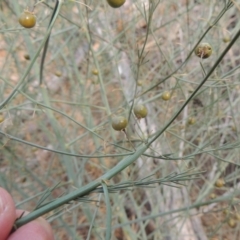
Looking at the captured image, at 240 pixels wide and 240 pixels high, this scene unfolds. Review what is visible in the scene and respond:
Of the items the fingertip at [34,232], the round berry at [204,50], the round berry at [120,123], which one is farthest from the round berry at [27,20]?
the fingertip at [34,232]

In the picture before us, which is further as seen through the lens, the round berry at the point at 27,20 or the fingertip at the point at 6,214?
the fingertip at the point at 6,214

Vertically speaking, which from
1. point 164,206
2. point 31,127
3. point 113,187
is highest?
point 113,187

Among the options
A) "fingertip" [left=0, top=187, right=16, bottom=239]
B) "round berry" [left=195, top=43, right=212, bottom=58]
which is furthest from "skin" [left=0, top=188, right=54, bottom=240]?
"round berry" [left=195, top=43, right=212, bottom=58]

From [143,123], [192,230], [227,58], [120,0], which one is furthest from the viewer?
[227,58]

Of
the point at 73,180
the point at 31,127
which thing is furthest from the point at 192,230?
the point at 31,127

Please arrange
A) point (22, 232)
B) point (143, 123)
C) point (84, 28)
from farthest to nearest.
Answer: point (143, 123) < point (84, 28) < point (22, 232)

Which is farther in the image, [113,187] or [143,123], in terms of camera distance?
[143,123]

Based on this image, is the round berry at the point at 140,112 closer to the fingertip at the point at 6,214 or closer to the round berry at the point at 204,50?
the round berry at the point at 204,50

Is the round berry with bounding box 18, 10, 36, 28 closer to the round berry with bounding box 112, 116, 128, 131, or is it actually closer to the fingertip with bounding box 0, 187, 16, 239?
the round berry with bounding box 112, 116, 128, 131

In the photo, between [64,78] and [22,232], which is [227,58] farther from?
[22,232]
